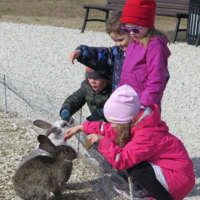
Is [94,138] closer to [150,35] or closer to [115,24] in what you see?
[150,35]

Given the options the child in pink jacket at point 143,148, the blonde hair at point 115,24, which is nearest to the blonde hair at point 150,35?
the blonde hair at point 115,24

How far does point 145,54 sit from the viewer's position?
12.2ft

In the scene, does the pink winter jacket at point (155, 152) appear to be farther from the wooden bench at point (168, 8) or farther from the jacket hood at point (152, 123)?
the wooden bench at point (168, 8)

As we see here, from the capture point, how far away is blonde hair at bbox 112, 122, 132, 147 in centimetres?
326

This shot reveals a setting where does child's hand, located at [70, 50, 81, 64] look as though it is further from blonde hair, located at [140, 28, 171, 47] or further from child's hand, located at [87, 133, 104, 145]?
child's hand, located at [87, 133, 104, 145]

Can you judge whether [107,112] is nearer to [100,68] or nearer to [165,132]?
[165,132]

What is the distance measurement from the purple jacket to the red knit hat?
0.55 ft

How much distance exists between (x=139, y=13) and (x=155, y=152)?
123 cm

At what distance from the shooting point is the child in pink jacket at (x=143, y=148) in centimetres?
317

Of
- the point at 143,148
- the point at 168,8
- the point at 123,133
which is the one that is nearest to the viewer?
the point at 143,148

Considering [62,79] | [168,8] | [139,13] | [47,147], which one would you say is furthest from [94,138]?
[168,8]

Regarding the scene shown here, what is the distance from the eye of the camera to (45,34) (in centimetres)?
1120

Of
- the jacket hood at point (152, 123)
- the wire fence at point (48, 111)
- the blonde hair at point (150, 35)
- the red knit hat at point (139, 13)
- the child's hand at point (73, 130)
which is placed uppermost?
the red knit hat at point (139, 13)

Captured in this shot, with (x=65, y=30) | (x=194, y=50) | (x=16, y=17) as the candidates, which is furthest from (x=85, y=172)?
(x=16, y=17)
